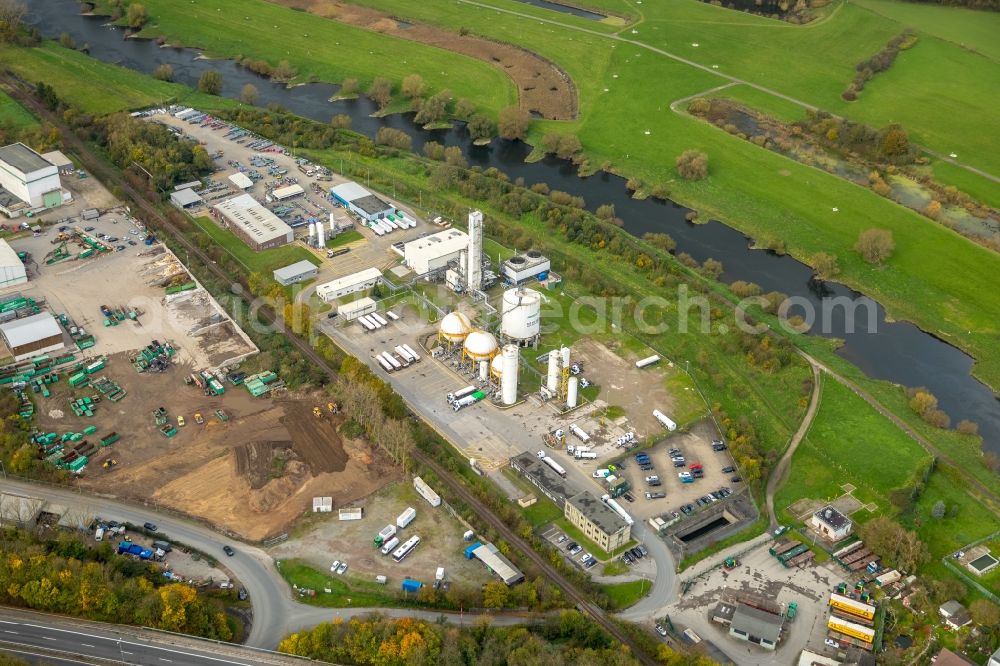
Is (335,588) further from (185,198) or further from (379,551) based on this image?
(185,198)

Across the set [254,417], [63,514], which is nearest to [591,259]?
[254,417]

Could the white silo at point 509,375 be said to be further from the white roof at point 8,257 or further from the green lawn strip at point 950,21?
the green lawn strip at point 950,21

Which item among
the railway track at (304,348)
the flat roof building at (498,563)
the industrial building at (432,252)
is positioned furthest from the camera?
the industrial building at (432,252)

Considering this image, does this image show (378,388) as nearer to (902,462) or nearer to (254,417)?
(254,417)

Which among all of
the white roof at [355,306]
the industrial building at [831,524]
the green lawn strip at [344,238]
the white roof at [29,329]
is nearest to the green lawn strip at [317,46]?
the green lawn strip at [344,238]

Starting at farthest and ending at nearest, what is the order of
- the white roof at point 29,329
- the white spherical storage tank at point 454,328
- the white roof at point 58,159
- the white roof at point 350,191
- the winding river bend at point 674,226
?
the white roof at point 58,159 → the white roof at point 350,191 → the winding river bend at point 674,226 → the white spherical storage tank at point 454,328 → the white roof at point 29,329

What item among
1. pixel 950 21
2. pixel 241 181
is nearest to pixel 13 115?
pixel 241 181
